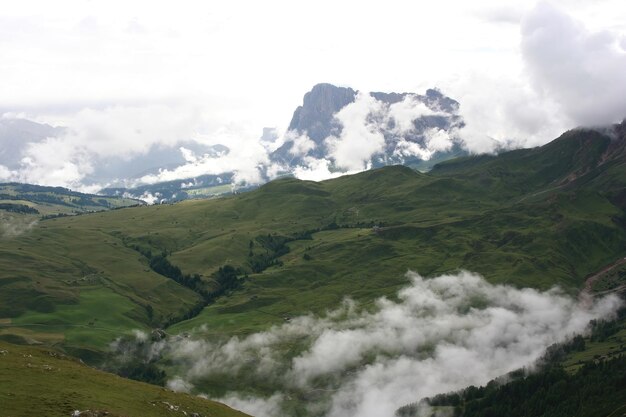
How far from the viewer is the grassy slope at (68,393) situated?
106 meters

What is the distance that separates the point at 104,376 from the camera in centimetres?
15550

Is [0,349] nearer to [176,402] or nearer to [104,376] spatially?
[104,376]

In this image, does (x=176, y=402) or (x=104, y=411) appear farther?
(x=176, y=402)

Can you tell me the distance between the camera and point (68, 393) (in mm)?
119688

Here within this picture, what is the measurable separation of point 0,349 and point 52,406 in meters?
52.4

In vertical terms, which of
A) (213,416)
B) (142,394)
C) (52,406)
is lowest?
(213,416)

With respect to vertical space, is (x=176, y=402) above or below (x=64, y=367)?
below

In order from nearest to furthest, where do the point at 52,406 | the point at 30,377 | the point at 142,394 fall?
the point at 52,406 < the point at 30,377 < the point at 142,394

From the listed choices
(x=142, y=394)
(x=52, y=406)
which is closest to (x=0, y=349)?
(x=142, y=394)

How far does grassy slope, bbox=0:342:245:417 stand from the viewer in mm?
106312

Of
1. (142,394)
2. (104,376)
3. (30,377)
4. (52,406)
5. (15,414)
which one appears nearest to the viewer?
(15,414)

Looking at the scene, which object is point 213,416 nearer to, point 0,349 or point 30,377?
point 30,377

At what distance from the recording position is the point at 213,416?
14662 centimetres

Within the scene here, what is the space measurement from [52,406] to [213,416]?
49.1 metres
